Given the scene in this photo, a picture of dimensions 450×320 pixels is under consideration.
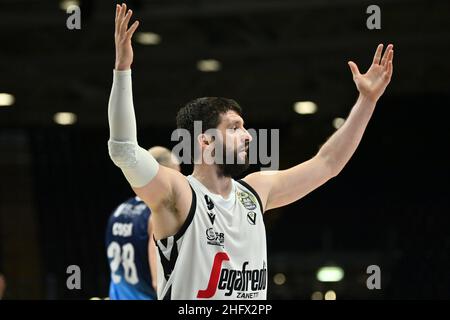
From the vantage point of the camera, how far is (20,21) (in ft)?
33.4

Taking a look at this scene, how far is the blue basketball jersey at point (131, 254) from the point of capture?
564cm

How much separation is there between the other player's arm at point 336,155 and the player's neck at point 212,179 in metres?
0.24

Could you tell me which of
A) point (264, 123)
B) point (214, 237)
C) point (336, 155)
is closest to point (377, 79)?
point (336, 155)

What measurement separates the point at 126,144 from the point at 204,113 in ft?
1.85

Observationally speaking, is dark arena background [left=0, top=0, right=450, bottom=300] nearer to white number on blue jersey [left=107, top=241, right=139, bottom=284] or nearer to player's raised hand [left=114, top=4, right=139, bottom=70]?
white number on blue jersey [left=107, top=241, right=139, bottom=284]

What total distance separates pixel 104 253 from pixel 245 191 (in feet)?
28.4

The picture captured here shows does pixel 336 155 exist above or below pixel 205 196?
above

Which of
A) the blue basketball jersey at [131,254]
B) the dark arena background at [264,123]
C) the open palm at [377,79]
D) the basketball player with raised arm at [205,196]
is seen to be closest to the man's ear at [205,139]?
the basketball player with raised arm at [205,196]

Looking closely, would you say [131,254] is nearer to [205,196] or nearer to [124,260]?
[124,260]

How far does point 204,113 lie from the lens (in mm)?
3568

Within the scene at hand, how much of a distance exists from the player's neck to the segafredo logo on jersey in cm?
31

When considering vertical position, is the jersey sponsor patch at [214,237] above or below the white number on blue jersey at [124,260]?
below

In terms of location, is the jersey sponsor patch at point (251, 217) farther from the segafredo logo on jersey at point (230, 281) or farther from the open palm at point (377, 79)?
the open palm at point (377, 79)

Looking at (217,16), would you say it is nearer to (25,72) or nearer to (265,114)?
(265,114)
